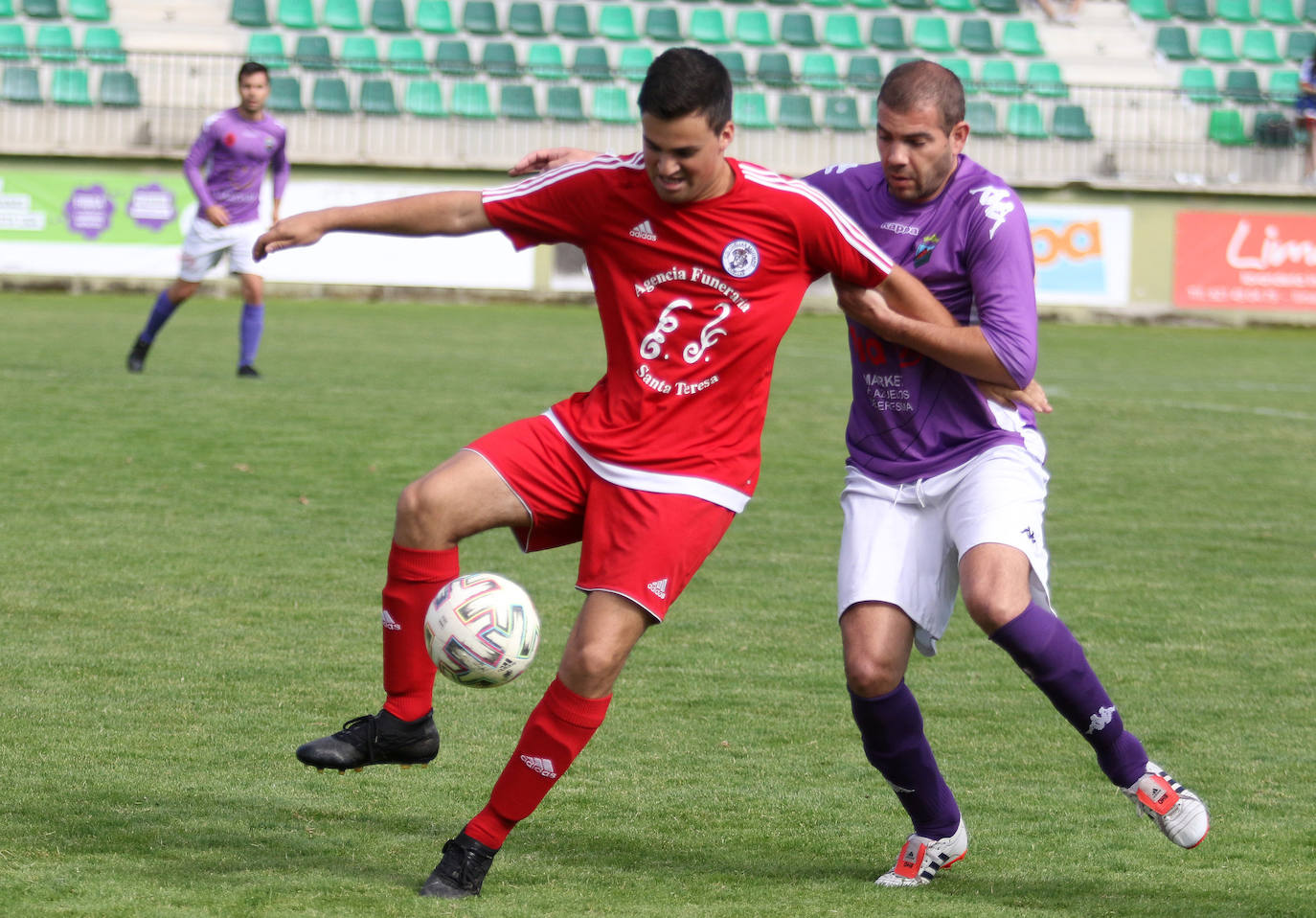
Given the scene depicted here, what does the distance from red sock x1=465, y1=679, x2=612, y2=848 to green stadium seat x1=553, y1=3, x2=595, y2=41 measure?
24.2m

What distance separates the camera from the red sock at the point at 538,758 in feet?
12.5

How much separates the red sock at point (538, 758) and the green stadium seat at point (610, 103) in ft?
68.7

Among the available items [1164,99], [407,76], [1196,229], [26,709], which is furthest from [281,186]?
[1164,99]

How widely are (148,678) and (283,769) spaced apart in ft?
3.27

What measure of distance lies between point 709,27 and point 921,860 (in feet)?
80.0

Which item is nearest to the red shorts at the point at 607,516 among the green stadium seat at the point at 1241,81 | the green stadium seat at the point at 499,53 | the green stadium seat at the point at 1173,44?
the green stadium seat at the point at 499,53

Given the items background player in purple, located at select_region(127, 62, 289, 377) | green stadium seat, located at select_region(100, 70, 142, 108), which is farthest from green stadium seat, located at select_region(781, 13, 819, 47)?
background player in purple, located at select_region(127, 62, 289, 377)

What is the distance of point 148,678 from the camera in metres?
5.48

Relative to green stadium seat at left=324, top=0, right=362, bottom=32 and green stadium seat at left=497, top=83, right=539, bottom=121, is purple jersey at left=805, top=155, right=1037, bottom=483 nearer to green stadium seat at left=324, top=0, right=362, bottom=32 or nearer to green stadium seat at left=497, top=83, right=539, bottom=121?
green stadium seat at left=497, top=83, right=539, bottom=121

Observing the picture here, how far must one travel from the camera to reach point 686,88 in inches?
141

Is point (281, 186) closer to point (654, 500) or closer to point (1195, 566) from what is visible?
point (1195, 566)

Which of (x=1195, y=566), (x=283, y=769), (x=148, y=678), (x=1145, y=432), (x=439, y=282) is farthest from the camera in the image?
(x=439, y=282)

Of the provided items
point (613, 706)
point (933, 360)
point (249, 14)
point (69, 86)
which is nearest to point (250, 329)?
point (613, 706)

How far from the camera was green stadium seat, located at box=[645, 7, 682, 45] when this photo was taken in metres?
27.1
